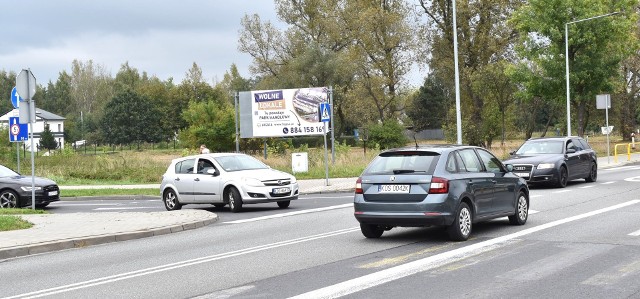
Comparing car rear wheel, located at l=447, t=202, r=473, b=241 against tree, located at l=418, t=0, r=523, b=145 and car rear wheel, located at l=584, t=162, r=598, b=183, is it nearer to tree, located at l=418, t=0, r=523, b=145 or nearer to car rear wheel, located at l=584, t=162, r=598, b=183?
car rear wheel, located at l=584, t=162, r=598, b=183

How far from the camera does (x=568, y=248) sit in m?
10.8

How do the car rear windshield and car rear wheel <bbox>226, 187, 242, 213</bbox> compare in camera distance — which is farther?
car rear wheel <bbox>226, 187, 242, 213</bbox>

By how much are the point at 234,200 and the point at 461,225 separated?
8.35 meters

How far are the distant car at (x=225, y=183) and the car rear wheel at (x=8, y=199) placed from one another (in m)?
→ 4.67

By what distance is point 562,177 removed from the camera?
23578 millimetres

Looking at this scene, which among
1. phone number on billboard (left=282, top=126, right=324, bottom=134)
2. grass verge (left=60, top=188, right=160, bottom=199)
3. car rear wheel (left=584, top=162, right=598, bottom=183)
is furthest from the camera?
phone number on billboard (left=282, top=126, right=324, bottom=134)

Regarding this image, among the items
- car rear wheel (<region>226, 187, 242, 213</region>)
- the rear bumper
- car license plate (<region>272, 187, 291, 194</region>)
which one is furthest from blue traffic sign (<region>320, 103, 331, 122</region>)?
the rear bumper

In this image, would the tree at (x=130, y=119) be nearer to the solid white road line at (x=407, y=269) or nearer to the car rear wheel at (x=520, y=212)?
the car rear wheel at (x=520, y=212)

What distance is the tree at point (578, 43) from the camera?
43.2 m

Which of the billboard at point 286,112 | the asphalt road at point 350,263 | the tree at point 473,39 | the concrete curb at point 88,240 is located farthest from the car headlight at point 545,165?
the tree at point 473,39

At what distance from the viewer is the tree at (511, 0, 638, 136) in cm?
4319

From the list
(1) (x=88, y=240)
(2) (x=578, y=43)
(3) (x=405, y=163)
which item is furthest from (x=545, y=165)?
(2) (x=578, y=43)

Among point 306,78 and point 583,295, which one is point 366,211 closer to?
point 583,295

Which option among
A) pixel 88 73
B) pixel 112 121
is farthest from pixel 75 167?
pixel 88 73
